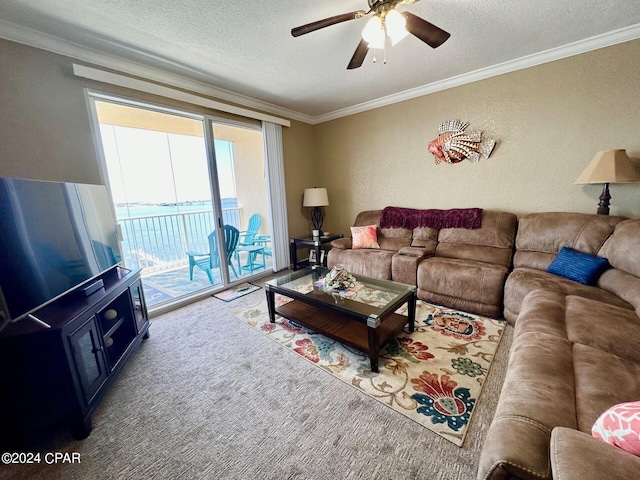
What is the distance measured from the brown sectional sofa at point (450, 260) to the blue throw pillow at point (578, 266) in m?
0.38

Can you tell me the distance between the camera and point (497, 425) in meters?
0.90

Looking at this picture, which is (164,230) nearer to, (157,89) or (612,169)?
(157,89)

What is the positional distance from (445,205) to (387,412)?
2.72 meters

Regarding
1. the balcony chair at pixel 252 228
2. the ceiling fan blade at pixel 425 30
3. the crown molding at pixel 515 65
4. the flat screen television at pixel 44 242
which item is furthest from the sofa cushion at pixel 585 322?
the balcony chair at pixel 252 228

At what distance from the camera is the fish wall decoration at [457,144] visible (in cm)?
304

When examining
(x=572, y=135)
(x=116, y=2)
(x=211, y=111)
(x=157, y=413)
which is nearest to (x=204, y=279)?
(x=211, y=111)

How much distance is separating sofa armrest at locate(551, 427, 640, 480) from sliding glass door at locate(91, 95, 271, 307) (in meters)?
3.29

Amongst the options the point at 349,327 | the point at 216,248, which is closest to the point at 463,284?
the point at 349,327

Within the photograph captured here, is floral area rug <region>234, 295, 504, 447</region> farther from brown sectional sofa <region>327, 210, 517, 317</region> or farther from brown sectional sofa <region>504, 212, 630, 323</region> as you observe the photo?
brown sectional sofa <region>504, 212, 630, 323</region>

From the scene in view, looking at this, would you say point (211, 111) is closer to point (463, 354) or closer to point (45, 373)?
point (45, 373)

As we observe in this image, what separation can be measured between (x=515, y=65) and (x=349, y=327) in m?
3.18

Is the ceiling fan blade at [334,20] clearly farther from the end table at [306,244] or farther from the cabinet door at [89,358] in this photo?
the end table at [306,244]

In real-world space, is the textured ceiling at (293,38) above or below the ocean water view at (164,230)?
above

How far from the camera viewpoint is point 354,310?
1846 millimetres
